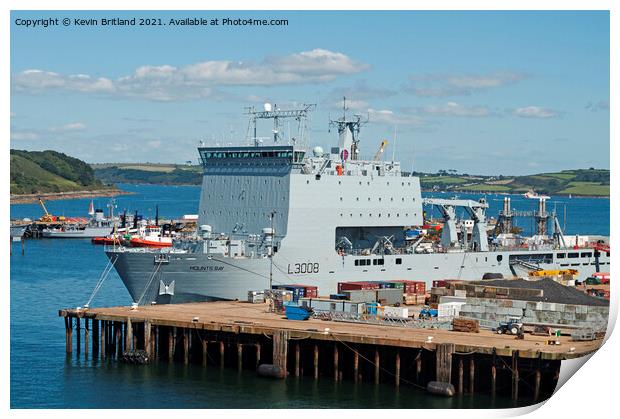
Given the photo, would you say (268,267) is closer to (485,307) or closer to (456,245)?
(485,307)

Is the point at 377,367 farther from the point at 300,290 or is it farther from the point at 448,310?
the point at 300,290

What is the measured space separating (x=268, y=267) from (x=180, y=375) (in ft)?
38.2

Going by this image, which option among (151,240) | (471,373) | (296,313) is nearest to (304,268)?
(296,313)

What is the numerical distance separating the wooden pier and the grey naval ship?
2.67m

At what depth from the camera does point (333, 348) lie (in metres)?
42.8

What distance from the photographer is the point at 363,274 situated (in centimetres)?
5828

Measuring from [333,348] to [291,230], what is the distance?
13046 millimetres

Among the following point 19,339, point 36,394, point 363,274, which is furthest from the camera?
point 363,274

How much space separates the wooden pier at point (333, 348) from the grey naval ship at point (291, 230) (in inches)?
105

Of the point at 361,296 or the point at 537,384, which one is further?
the point at 361,296

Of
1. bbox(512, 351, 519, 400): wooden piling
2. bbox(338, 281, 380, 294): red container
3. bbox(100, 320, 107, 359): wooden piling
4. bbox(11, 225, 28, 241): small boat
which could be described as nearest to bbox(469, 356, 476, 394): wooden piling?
bbox(512, 351, 519, 400): wooden piling

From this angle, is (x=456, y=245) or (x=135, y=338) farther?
(x=456, y=245)
